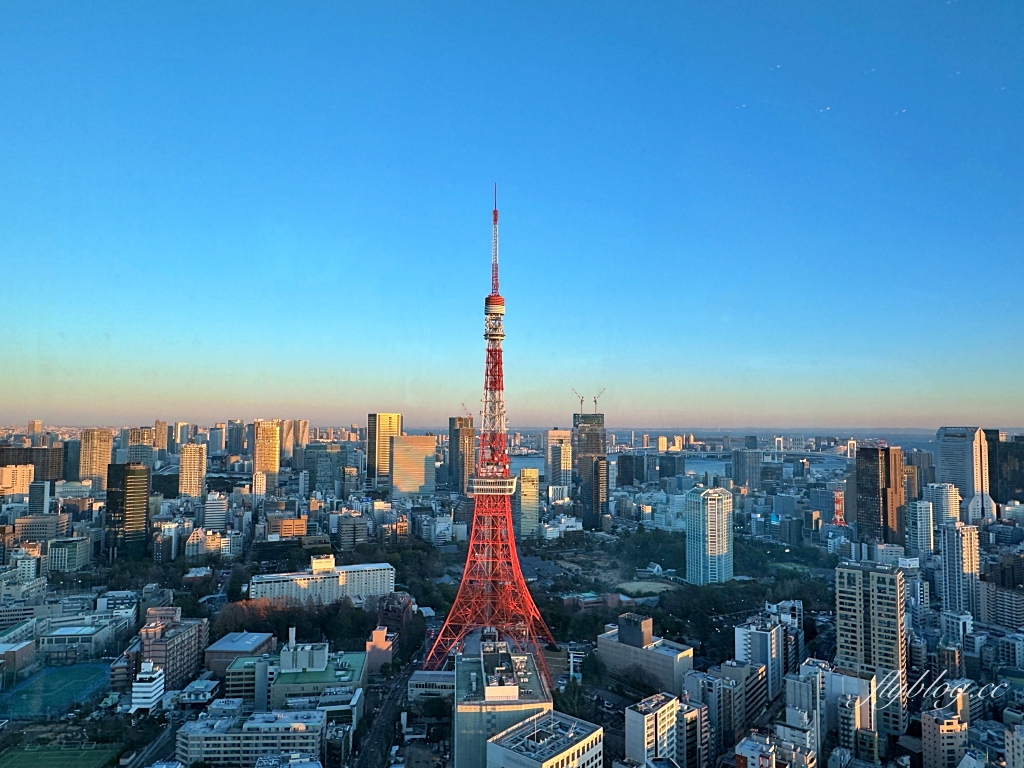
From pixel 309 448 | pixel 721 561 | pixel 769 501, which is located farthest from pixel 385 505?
pixel 769 501

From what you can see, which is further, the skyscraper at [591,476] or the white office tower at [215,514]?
the skyscraper at [591,476]

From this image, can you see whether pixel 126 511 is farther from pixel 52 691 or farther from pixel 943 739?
pixel 943 739

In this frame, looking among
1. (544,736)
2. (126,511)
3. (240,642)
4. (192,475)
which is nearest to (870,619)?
(544,736)

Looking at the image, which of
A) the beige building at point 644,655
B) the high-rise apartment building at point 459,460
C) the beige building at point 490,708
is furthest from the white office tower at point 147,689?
the high-rise apartment building at point 459,460

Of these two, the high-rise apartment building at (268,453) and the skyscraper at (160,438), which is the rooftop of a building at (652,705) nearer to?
the skyscraper at (160,438)

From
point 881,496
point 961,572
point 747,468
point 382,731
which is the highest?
point 747,468
